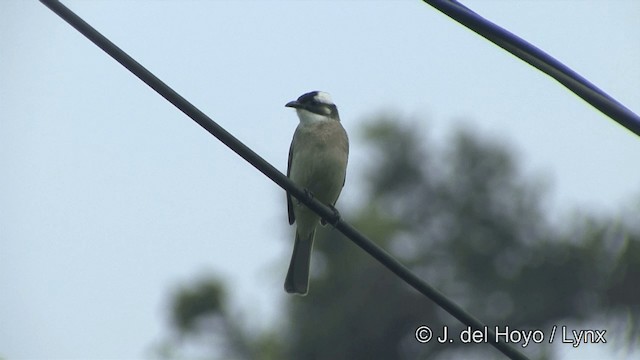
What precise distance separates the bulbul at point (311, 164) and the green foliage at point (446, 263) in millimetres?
11856

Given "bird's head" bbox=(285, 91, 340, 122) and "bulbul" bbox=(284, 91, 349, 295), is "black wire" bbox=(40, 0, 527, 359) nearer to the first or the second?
"bulbul" bbox=(284, 91, 349, 295)

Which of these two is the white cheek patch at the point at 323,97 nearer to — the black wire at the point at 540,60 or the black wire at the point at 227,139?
the black wire at the point at 227,139

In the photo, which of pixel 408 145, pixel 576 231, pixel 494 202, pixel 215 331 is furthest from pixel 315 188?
pixel 494 202

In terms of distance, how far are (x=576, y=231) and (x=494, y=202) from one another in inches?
240

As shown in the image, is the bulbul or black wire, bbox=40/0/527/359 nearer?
black wire, bbox=40/0/527/359

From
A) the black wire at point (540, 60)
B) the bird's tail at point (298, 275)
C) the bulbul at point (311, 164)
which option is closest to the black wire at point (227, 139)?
the black wire at point (540, 60)

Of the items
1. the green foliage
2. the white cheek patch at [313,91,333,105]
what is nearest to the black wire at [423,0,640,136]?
the white cheek patch at [313,91,333,105]

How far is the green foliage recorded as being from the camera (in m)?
22.2

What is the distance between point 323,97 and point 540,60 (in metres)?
5.00

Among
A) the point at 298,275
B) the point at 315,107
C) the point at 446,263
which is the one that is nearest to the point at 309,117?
the point at 315,107

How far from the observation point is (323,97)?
8.30m

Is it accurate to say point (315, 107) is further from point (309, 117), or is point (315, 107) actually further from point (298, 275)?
point (298, 275)

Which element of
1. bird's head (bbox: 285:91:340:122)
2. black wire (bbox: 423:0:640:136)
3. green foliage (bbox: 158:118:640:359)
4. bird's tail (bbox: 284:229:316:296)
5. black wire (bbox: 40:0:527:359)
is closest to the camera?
black wire (bbox: 423:0:640:136)

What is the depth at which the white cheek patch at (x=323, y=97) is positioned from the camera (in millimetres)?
8242
